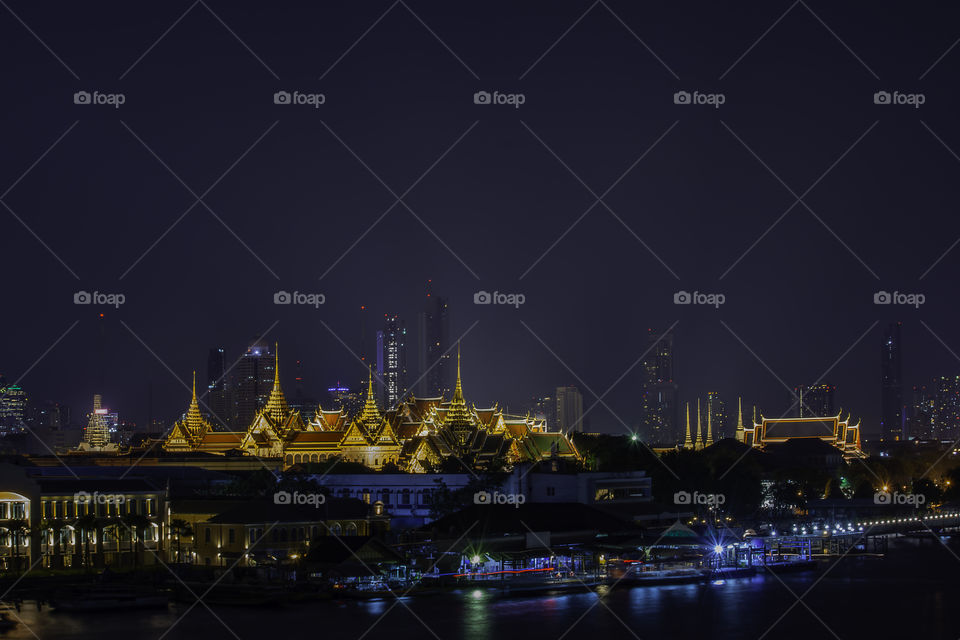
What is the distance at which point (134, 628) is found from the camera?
26828 mm

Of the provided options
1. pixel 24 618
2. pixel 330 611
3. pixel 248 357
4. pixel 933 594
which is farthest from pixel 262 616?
pixel 248 357

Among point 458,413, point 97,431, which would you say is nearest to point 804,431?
point 458,413

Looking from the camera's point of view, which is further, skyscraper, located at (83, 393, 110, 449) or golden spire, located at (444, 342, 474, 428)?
skyscraper, located at (83, 393, 110, 449)

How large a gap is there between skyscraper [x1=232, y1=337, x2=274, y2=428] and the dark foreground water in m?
105

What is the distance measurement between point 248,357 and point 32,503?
343ft

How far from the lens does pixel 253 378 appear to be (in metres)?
136

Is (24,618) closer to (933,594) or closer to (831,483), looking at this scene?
(933,594)

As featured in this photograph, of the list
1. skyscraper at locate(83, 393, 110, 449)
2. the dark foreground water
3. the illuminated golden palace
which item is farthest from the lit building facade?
the dark foreground water

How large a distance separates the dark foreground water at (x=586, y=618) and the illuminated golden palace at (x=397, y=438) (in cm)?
1913

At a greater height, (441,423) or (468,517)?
(441,423)

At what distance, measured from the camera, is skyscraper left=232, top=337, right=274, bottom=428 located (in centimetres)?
13512

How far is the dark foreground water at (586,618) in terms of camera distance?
26.6 m

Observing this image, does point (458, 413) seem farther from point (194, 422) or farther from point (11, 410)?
point (11, 410)

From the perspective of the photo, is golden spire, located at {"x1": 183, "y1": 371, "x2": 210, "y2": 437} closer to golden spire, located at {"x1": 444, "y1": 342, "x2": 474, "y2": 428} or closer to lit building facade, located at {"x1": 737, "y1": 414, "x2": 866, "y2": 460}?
golden spire, located at {"x1": 444, "y1": 342, "x2": 474, "y2": 428}
